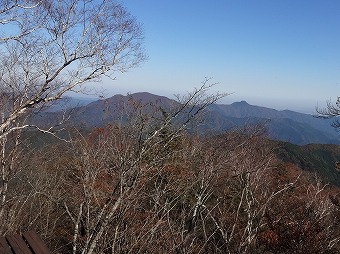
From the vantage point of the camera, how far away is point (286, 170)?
24.9 m

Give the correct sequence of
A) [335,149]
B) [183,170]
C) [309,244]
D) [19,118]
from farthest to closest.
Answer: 1. [335,149]
2. [183,170]
3. [19,118]
4. [309,244]

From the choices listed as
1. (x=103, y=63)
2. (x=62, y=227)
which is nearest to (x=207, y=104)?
(x=103, y=63)

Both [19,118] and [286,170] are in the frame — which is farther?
[286,170]

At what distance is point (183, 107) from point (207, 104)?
0.50 meters

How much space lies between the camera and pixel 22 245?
10.9 feet

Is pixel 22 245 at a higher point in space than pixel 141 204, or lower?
higher

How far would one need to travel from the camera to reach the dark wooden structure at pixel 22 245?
3.22 m

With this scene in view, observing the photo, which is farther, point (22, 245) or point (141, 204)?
point (141, 204)

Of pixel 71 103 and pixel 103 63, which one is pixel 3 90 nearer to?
pixel 71 103

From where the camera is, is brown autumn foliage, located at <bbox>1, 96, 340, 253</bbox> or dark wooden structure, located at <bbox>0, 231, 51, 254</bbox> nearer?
dark wooden structure, located at <bbox>0, 231, 51, 254</bbox>

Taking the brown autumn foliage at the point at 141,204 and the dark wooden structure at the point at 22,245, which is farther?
the brown autumn foliage at the point at 141,204

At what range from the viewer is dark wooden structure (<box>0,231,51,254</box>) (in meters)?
Result: 3.22

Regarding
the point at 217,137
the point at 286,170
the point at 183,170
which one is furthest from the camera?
the point at 286,170

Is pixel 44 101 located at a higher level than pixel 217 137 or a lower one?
higher
